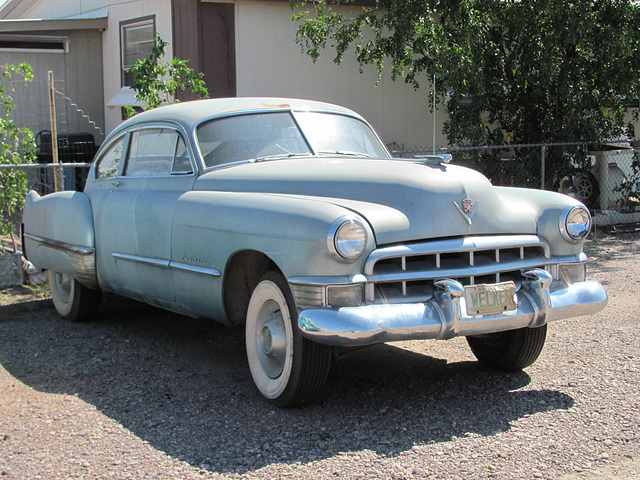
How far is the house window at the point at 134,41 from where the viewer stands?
41.8 feet

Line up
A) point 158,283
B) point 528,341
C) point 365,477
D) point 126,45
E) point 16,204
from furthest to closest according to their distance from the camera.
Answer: point 126,45
point 16,204
point 158,283
point 528,341
point 365,477

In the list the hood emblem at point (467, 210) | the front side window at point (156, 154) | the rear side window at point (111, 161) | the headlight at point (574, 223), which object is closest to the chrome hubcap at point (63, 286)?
the rear side window at point (111, 161)

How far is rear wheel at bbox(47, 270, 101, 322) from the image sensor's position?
20.1 feet

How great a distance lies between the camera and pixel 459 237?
402 cm

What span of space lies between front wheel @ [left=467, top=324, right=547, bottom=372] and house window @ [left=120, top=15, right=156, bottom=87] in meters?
9.46

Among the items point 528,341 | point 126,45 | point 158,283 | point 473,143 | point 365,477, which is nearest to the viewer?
point 365,477

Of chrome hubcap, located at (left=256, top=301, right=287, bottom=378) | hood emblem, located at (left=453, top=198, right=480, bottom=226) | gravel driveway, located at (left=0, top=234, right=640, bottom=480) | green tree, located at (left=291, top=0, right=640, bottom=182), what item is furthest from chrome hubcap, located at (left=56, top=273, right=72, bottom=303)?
green tree, located at (left=291, top=0, right=640, bottom=182)

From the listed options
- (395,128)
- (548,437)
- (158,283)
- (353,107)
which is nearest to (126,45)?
(353,107)

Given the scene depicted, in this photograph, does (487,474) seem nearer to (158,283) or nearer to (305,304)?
(305,304)

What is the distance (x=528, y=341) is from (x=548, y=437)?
36.4 inches

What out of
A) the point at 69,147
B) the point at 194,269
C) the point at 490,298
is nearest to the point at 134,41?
the point at 69,147

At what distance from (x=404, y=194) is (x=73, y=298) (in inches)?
132

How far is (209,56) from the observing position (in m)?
12.2

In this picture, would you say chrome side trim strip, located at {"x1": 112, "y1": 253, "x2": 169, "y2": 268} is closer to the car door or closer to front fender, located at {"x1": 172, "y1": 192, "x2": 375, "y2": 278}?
the car door
